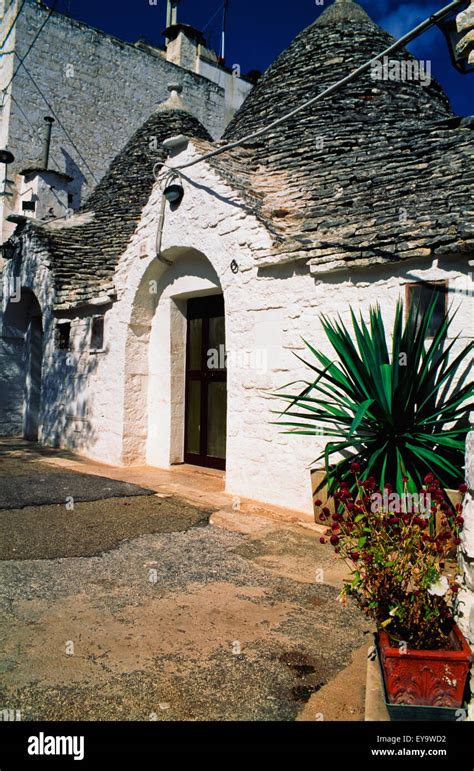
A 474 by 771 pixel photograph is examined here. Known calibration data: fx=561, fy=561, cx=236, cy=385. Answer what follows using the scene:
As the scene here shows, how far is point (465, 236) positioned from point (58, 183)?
12793 millimetres

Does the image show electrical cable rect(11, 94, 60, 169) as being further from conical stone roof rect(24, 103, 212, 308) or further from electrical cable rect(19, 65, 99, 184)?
conical stone roof rect(24, 103, 212, 308)

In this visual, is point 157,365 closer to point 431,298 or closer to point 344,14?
point 431,298

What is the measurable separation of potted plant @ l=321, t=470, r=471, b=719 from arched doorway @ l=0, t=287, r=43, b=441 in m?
10.5

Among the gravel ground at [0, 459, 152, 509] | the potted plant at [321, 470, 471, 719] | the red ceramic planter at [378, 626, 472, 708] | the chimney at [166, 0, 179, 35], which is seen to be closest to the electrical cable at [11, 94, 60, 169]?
the chimney at [166, 0, 179, 35]

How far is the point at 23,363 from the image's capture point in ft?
41.8

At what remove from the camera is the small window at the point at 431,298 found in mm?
5031

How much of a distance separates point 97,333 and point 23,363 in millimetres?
4377

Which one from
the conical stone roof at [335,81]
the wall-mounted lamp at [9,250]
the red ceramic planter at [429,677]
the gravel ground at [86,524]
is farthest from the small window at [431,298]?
the wall-mounted lamp at [9,250]

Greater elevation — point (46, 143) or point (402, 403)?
point (46, 143)

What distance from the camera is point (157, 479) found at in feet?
24.4

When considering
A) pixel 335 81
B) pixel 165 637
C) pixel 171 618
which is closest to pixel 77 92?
pixel 335 81

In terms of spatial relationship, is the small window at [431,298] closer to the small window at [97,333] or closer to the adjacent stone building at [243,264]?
the adjacent stone building at [243,264]

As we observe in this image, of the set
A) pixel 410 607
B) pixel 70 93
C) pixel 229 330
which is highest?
pixel 70 93
